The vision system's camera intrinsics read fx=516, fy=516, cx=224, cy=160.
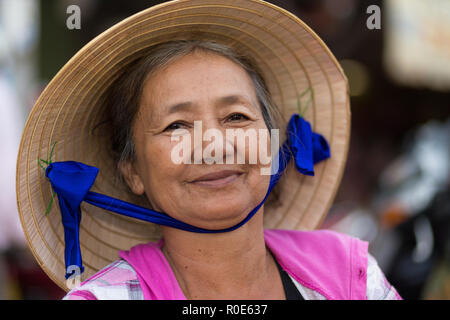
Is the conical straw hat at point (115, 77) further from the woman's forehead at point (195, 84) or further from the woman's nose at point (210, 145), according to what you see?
the woman's nose at point (210, 145)

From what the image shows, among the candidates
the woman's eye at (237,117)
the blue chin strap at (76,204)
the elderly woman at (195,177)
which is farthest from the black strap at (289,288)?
the woman's eye at (237,117)

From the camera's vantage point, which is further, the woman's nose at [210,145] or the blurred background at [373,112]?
the blurred background at [373,112]

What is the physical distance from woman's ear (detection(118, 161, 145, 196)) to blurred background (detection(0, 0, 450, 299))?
1822mm

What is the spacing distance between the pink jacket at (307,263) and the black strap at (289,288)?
2 centimetres

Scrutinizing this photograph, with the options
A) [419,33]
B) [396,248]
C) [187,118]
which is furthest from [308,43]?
[419,33]

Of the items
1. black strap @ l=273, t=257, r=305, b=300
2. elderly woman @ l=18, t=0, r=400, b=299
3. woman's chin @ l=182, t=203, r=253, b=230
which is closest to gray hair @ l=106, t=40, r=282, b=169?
elderly woman @ l=18, t=0, r=400, b=299

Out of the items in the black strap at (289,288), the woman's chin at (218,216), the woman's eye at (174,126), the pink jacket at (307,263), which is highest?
the woman's eye at (174,126)

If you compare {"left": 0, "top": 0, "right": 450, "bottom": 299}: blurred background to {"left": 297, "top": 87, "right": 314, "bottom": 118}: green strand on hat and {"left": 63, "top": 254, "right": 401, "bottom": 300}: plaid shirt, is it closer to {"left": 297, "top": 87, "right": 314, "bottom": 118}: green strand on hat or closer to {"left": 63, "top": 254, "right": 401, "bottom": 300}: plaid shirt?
{"left": 297, "top": 87, "right": 314, "bottom": 118}: green strand on hat

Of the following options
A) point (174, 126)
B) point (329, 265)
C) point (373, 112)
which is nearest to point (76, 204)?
point (174, 126)

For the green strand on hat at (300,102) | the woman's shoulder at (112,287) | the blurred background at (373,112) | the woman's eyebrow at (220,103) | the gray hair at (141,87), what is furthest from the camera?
the blurred background at (373,112)

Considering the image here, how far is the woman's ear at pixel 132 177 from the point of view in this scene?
1.77m

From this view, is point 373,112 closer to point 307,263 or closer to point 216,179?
point 307,263

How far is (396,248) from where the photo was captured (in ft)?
12.5

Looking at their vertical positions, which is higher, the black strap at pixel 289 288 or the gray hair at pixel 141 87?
the gray hair at pixel 141 87
